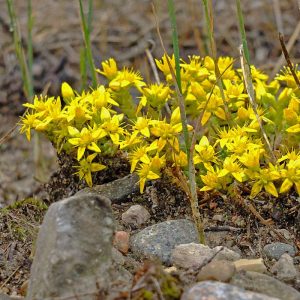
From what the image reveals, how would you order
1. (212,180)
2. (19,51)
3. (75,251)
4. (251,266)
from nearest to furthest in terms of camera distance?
(75,251), (251,266), (212,180), (19,51)

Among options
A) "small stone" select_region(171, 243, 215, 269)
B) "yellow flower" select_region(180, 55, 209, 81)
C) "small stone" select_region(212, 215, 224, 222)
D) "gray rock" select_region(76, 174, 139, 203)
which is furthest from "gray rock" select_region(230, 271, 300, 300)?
"yellow flower" select_region(180, 55, 209, 81)

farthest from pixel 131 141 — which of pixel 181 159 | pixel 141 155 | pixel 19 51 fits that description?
pixel 19 51

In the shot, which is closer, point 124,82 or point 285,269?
point 285,269

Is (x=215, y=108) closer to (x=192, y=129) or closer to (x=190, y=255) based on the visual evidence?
(x=192, y=129)

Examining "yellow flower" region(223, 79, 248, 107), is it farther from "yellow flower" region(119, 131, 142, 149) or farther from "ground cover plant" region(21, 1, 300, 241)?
"yellow flower" region(119, 131, 142, 149)

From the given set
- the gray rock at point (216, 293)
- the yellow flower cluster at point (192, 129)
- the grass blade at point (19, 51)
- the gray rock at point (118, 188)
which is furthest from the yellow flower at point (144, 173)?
the grass blade at point (19, 51)

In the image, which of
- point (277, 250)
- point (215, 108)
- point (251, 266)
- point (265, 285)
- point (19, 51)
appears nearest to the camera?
point (265, 285)

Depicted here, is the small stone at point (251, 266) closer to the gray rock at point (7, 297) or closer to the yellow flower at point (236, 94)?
the gray rock at point (7, 297)
